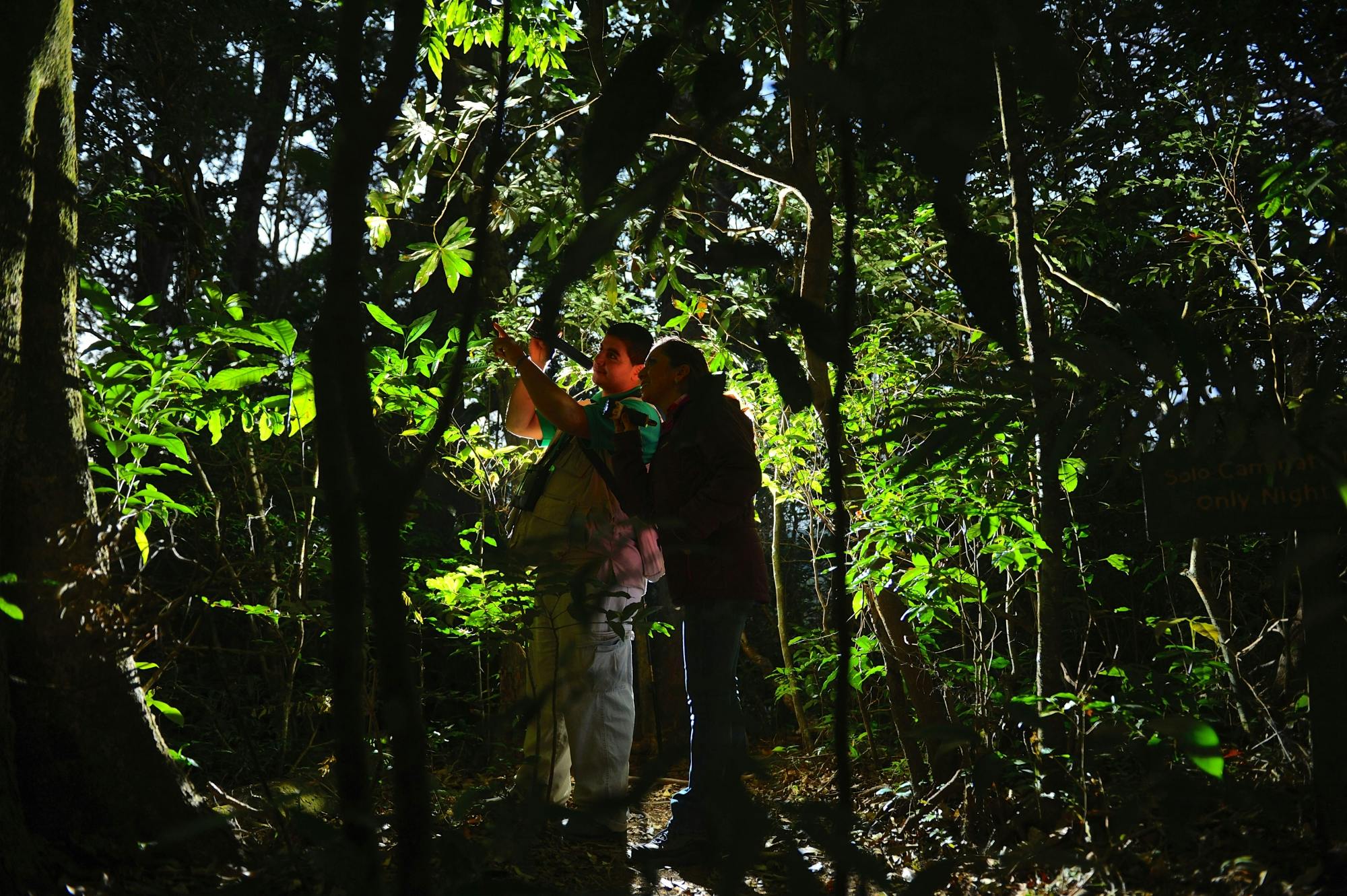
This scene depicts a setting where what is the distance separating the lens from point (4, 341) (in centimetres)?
212

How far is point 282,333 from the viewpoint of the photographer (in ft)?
7.27

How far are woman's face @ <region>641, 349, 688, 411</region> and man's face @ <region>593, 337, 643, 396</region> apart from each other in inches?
13.3

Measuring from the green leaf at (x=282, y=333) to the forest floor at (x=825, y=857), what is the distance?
0.95 metres

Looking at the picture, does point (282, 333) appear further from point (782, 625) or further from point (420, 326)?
point (782, 625)

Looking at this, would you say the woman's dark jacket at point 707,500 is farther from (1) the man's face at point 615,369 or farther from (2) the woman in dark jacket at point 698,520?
(1) the man's face at point 615,369

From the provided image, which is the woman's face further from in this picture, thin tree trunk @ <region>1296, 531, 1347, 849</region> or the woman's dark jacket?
thin tree trunk @ <region>1296, 531, 1347, 849</region>

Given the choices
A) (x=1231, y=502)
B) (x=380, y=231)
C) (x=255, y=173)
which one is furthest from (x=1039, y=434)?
(x=255, y=173)

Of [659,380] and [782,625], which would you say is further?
[782,625]

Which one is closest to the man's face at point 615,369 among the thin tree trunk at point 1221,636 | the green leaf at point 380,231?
the green leaf at point 380,231

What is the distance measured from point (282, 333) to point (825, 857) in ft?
5.50

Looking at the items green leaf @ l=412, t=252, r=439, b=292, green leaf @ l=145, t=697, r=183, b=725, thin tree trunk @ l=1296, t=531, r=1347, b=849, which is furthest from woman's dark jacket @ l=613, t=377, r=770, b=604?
thin tree trunk @ l=1296, t=531, r=1347, b=849

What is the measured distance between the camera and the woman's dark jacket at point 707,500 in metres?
2.84

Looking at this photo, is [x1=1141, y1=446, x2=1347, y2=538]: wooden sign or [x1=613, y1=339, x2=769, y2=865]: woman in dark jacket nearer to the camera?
[x1=1141, y1=446, x2=1347, y2=538]: wooden sign

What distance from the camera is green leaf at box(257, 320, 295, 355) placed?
221 centimetres
